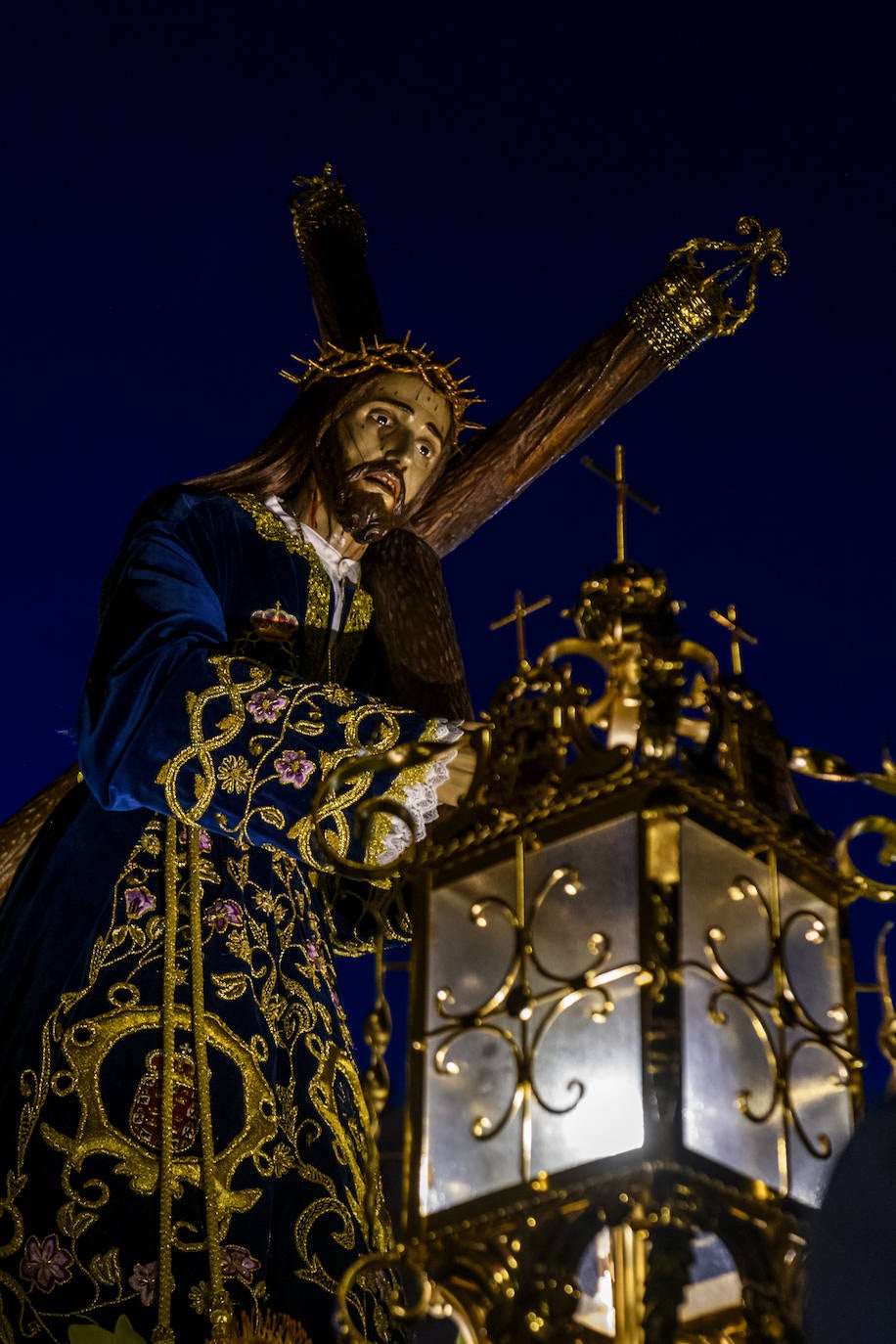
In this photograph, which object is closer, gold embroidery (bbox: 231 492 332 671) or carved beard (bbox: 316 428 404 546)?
gold embroidery (bbox: 231 492 332 671)

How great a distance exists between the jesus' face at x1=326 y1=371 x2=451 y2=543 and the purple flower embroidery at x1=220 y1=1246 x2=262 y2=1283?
1.61 meters

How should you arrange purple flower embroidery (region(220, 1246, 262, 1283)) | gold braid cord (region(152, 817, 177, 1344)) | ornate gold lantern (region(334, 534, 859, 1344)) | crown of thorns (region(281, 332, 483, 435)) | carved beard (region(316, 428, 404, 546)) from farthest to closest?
crown of thorns (region(281, 332, 483, 435)), carved beard (region(316, 428, 404, 546)), purple flower embroidery (region(220, 1246, 262, 1283)), gold braid cord (region(152, 817, 177, 1344)), ornate gold lantern (region(334, 534, 859, 1344))

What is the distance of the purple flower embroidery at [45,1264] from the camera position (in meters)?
2.83

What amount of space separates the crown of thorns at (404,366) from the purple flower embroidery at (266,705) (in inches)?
44.6

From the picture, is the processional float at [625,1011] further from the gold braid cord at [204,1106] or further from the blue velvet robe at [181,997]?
the blue velvet robe at [181,997]

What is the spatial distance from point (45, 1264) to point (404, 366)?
2068mm

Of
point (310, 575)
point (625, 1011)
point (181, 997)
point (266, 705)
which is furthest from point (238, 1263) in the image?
point (310, 575)

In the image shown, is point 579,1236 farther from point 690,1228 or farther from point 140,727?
point 140,727

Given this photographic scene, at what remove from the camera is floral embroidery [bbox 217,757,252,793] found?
10.2 ft

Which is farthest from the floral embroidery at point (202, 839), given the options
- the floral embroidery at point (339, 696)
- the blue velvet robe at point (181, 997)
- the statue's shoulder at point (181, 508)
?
the statue's shoulder at point (181, 508)

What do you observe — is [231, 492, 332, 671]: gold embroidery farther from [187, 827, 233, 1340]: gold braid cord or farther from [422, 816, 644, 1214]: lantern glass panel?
[422, 816, 644, 1214]: lantern glass panel

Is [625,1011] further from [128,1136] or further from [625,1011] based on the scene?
[128,1136]

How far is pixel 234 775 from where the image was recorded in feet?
10.3

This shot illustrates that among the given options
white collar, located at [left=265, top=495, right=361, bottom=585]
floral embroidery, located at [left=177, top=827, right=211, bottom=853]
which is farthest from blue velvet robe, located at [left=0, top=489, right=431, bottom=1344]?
white collar, located at [left=265, top=495, right=361, bottom=585]
